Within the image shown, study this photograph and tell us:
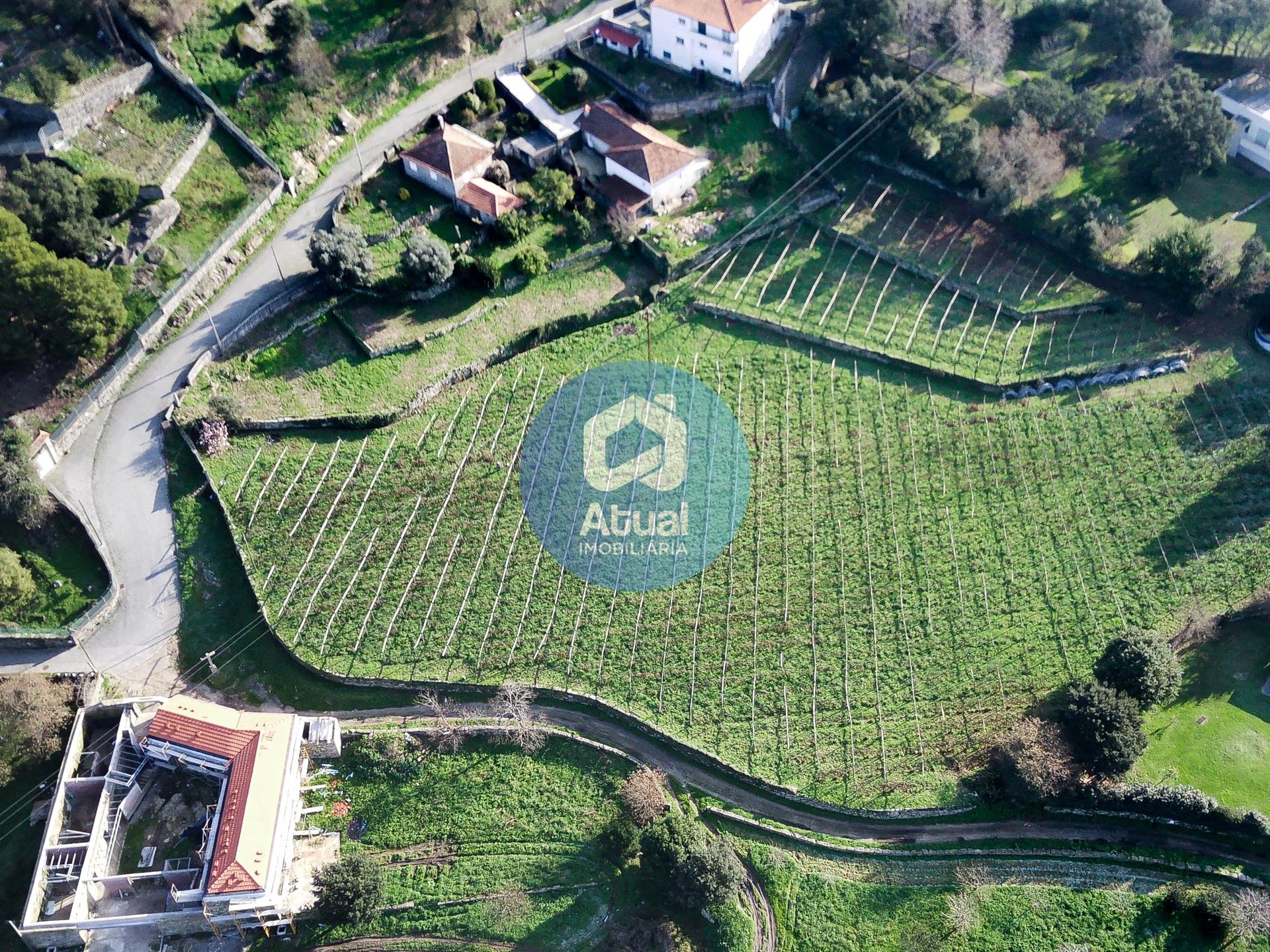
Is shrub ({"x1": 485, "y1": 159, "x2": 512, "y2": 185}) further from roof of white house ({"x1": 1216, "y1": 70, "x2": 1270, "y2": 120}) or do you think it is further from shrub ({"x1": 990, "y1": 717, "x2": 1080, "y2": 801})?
roof of white house ({"x1": 1216, "y1": 70, "x2": 1270, "y2": 120})

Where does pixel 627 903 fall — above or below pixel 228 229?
below

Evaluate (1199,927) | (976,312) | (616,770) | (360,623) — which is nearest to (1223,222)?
(976,312)

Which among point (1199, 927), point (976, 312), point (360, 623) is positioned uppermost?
point (976, 312)

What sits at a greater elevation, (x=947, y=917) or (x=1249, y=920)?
(x=947, y=917)

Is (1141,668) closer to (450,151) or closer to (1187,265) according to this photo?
(1187,265)

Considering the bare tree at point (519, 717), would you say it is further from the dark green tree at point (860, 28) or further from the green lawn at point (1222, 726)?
the dark green tree at point (860, 28)

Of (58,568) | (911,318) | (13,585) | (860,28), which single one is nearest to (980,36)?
(860,28)

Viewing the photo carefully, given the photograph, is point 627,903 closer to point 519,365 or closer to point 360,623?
point 360,623

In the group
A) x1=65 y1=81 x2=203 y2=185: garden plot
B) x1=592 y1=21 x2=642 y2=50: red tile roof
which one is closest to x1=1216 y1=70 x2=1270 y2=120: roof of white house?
x1=592 y1=21 x2=642 y2=50: red tile roof
